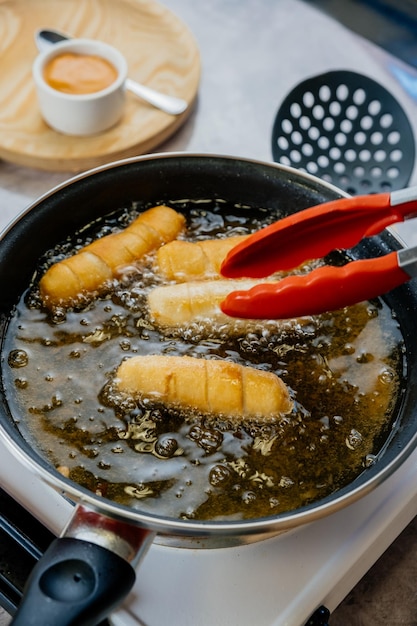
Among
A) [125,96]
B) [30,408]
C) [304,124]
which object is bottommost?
[30,408]

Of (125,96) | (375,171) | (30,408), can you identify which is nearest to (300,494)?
(30,408)

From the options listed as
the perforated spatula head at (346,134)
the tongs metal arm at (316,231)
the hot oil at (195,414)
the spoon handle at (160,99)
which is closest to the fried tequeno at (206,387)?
the hot oil at (195,414)

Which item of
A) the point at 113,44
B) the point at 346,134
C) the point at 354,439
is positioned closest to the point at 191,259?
the point at 354,439

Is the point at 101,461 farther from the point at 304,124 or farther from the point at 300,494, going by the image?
the point at 304,124

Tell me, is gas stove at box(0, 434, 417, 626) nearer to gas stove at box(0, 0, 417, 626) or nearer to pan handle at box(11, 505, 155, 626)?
gas stove at box(0, 0, 417, 626)

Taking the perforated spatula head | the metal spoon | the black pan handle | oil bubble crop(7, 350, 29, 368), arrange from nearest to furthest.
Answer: the black pan handle, oil bubble crop(7, 350, 29, 368), the perforated spatula head, the metal spoon

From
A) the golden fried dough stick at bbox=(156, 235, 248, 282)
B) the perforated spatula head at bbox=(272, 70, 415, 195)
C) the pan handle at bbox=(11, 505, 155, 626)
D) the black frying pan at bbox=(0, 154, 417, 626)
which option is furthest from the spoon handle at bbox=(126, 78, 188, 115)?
the pan handle at bbox=(11, 505, 155, 626)
